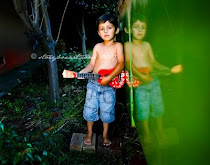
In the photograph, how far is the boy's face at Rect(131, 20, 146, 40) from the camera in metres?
1.72

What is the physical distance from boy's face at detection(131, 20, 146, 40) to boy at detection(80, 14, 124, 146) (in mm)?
344

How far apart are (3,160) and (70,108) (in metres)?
2.26

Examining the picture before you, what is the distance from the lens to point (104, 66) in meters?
2.31

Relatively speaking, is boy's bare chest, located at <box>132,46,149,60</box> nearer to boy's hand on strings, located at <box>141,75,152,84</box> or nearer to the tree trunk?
boy's hand on strings, located at <box>141,75,152,84</box>

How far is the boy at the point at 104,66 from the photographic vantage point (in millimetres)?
2225

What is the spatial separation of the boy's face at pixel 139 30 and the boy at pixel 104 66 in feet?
1.13

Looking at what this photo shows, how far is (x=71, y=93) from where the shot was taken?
15.3 feet

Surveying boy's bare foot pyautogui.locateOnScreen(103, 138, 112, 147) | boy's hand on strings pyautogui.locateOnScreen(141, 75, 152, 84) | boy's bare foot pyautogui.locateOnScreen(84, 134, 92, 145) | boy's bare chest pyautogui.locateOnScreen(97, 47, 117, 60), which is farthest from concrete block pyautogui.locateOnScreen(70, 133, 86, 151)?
boy's hand on strings pyautogui.locateOnScreen(141, 75, 152, 84)

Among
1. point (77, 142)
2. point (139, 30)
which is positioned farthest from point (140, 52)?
point (77, 142)

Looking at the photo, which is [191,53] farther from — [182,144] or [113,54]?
[113,54]

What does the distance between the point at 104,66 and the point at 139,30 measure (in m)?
0.67

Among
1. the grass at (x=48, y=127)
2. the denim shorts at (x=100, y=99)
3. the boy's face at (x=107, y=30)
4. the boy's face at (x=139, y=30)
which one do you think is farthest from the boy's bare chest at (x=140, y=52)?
the grass at (x=48, y=127)

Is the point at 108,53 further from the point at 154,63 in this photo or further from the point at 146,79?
the point at 154,63

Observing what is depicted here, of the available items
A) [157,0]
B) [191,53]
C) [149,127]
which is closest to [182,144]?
[191,53]
